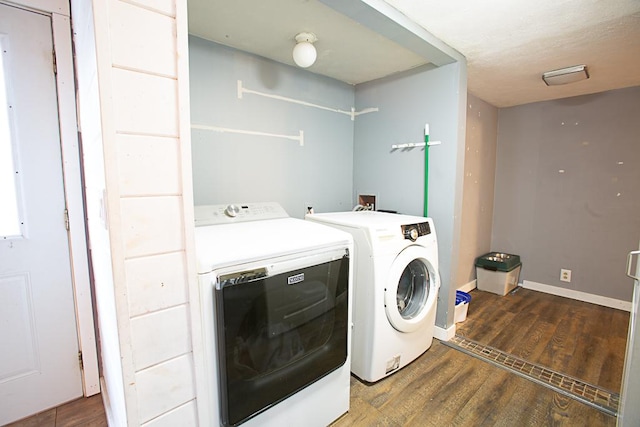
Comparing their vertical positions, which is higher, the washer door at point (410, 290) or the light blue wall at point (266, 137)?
the light blue wall at point (266, 137)

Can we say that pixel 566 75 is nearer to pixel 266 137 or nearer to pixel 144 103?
pixel 266 137

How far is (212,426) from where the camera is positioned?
104 cm

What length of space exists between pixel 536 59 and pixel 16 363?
3658 millimetres

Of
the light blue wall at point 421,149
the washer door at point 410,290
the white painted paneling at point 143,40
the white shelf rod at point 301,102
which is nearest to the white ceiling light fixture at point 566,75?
the light blue wall at point 421,149

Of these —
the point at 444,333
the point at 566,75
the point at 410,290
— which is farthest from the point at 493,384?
the point at 566,75

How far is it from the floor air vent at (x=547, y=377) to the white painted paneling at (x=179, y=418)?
1.86m

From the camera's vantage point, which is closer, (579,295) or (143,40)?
(143,40)

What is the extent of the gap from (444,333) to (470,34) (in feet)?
6.77

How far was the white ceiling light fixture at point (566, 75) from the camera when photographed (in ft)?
7.19

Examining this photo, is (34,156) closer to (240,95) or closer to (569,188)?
(240,95)

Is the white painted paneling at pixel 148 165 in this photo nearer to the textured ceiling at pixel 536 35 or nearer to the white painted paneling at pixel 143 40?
the white painted paneling at pixel 143 40

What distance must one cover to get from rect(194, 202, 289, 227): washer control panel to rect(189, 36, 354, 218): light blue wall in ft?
0.83

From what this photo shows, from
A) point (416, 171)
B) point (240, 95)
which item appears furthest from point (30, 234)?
point (416, 171)

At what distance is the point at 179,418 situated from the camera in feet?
3.13
